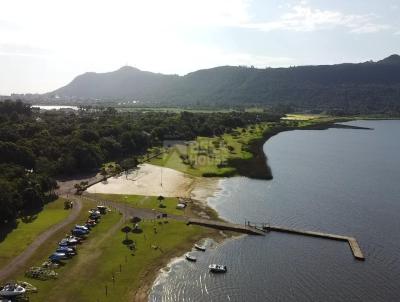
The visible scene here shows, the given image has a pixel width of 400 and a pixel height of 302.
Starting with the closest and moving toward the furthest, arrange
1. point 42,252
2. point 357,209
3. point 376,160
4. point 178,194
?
1. point 42,252
2. point 357,209
3. point 178,194
4. point 376,160

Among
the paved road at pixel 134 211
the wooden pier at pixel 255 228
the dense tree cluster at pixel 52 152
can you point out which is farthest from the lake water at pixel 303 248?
the dense tree cluster at pixel 52 152

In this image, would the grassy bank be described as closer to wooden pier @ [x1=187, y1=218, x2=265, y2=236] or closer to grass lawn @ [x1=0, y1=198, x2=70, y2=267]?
wooden pier @ [x1=187, y1=218, x2=265, y2=236]

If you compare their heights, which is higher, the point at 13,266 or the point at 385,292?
the point at 13,266

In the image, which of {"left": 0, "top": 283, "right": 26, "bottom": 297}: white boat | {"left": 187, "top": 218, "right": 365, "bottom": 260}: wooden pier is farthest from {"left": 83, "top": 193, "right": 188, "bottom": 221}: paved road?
{"left": 0, "top": 283, "right": 26, "bottom": 297}: white boat

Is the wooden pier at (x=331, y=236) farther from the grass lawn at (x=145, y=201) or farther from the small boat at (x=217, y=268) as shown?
the small boat at (x=217, y=268)

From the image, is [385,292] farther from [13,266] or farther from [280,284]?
[13,266]

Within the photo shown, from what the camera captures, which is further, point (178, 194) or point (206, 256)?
point (178, 194)

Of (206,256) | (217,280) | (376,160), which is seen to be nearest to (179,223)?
(206,256)

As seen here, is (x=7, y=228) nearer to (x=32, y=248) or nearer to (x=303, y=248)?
(x=32, y=248)
